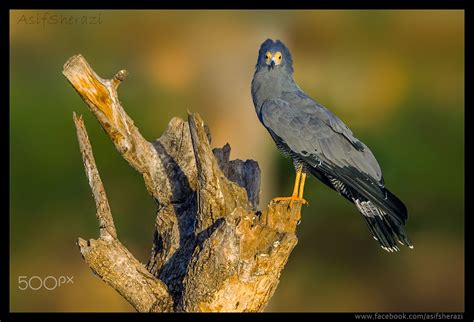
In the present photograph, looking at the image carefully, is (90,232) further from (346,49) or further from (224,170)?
(224,170)

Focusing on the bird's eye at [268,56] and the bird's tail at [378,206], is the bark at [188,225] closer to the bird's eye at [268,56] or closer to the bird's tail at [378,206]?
the bird's tail at [378,206]

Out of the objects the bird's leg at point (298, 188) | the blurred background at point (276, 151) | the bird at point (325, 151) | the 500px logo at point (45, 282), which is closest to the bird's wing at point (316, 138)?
the bird at point (325, 151)

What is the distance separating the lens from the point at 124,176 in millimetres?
17891

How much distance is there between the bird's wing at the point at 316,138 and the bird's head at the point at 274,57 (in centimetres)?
40

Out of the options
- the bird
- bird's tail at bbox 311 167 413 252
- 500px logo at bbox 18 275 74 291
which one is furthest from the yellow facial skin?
500px logo at bbox 18 275 74 291

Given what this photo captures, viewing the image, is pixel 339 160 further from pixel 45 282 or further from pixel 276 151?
pixel 276 151

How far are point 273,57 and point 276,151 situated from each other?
857cm

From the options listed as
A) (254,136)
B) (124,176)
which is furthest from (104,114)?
(124,176)

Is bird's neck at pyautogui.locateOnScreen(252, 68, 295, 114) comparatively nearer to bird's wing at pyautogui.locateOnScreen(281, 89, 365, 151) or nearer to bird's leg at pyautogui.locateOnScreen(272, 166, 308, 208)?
bird's wing at pyautogui.locateOnScreen(281, 89, 365, 151)

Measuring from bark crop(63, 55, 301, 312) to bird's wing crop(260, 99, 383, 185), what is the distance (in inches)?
14.9

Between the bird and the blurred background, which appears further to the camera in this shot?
the blurred background

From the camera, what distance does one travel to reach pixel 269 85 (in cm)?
725

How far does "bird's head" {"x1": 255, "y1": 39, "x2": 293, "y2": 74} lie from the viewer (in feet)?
23.8
